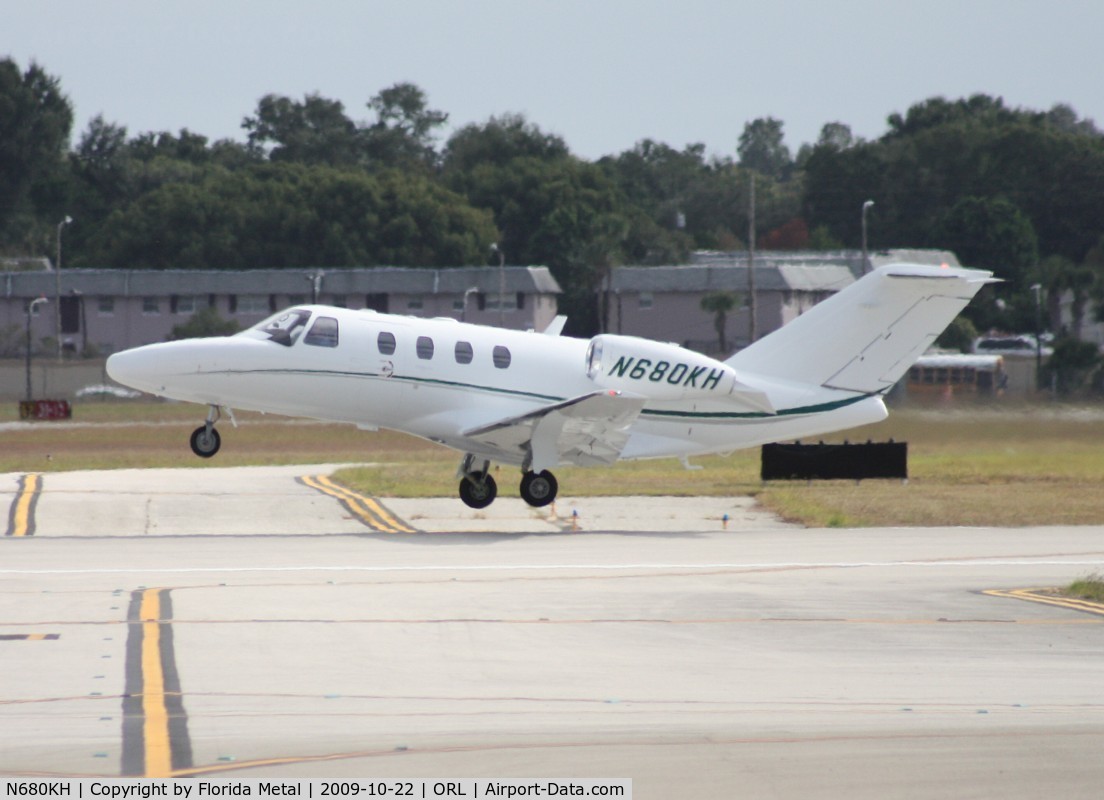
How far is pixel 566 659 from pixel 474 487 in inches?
504

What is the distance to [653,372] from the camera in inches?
985

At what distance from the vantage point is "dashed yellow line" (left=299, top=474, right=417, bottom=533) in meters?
25.2

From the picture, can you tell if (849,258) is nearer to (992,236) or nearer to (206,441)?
(992,236)

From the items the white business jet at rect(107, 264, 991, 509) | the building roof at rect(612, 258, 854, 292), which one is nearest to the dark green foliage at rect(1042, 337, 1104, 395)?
the building roof at rect(612, 258, 854, 292)

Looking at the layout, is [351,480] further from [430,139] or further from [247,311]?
[430,139]

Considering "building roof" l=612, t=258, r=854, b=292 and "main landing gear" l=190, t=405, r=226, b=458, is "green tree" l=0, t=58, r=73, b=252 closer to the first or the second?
"building roof" l=612, t=258, r=854, b=292

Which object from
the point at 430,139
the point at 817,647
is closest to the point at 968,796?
the point at 817,647

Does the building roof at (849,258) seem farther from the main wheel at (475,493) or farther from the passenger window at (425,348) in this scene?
the passenger window at (425,348)

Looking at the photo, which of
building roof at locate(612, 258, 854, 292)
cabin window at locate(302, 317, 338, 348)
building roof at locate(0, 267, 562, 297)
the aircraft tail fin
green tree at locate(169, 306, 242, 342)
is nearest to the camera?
cabin window at locate(302, 317, 338, 348)

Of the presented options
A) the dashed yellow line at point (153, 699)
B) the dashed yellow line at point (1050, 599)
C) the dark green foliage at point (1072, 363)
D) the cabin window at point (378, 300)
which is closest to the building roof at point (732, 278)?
the cabin window at point (378, 300)

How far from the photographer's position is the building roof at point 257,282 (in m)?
86.1

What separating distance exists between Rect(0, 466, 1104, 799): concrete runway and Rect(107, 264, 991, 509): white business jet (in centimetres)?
176

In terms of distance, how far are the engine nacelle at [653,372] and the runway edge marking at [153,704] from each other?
11087mm

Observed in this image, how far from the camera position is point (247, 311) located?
87.8 meters
